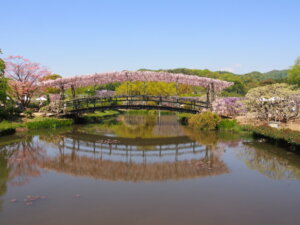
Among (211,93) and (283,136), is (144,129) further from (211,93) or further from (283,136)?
(283,136)

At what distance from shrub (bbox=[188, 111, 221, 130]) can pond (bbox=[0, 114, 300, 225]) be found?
6758 mm

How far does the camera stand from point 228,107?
28984 millimetres

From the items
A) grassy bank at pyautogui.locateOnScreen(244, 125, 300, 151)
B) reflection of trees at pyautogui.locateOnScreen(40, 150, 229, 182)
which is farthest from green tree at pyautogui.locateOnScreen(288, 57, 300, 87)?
reflection of trees at pyautogui.locateOnScreen(40, 150, 229, 182)

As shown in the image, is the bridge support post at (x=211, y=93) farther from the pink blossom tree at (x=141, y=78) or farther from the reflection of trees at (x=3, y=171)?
the reflection of trees at (x=3, y=171)

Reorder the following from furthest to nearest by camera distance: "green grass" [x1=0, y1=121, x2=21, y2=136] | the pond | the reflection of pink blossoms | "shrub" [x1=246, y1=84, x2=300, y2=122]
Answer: the reflection of pink blossoms
"shrub" [x1=246, y1=84, x2=300, y2=122]
"green grass" [x1=0, y1=121, x2=21, y2=136]
the pond

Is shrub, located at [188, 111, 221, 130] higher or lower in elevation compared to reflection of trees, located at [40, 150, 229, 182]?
higher

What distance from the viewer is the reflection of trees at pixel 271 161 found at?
11.7 m

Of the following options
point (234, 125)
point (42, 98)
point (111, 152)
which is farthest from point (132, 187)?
Answer: point (42, 98)

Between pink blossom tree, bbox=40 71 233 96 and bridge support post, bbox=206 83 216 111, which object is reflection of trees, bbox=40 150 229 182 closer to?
bridge support post, bbox=206 83 216 111

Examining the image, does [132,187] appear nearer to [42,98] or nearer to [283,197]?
[283,197]

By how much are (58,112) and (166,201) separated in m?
23.1

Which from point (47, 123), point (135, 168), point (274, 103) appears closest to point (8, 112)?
point (47, 123)

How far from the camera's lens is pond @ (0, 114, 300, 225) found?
7445 mm

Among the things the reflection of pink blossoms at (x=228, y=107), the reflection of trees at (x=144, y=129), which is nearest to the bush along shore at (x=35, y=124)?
the reflection of trees at (x=144, y=129)
